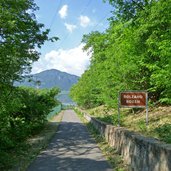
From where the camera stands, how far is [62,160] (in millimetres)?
13039

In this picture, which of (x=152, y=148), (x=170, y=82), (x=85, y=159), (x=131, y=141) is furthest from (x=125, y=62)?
(x=152, y=148)

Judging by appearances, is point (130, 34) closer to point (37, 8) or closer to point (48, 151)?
point (37, 8)

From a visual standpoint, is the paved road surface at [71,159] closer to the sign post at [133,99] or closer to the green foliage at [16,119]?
the green foliage at [16,119]

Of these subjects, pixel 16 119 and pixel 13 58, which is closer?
pixel 13 58

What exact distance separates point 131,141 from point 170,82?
4.43 metres

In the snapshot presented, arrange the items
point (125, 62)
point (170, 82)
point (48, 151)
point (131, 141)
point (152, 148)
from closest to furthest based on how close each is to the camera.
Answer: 1. point (152, 148)
2. point (131, 141)
3. point (170, 82)
4. point (48, 151)
5. point (125, 62)

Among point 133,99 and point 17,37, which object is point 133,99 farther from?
point 17,37

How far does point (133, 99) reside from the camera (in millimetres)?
16141

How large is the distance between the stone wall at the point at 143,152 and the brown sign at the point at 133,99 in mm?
2705

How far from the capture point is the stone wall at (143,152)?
721cm

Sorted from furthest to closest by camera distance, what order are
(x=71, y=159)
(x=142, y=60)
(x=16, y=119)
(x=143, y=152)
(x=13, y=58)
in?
1. (x=142, y=60)
2. (x=16, y=119)
3. (x=13, y=58)
4. (x=71, y=159)
5. (x=143, y=152)

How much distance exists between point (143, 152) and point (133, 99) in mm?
7230

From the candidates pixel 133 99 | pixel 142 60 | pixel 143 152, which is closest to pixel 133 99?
pixel 133 99

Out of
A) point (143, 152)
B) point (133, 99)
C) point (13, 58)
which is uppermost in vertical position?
point (13, 58)
